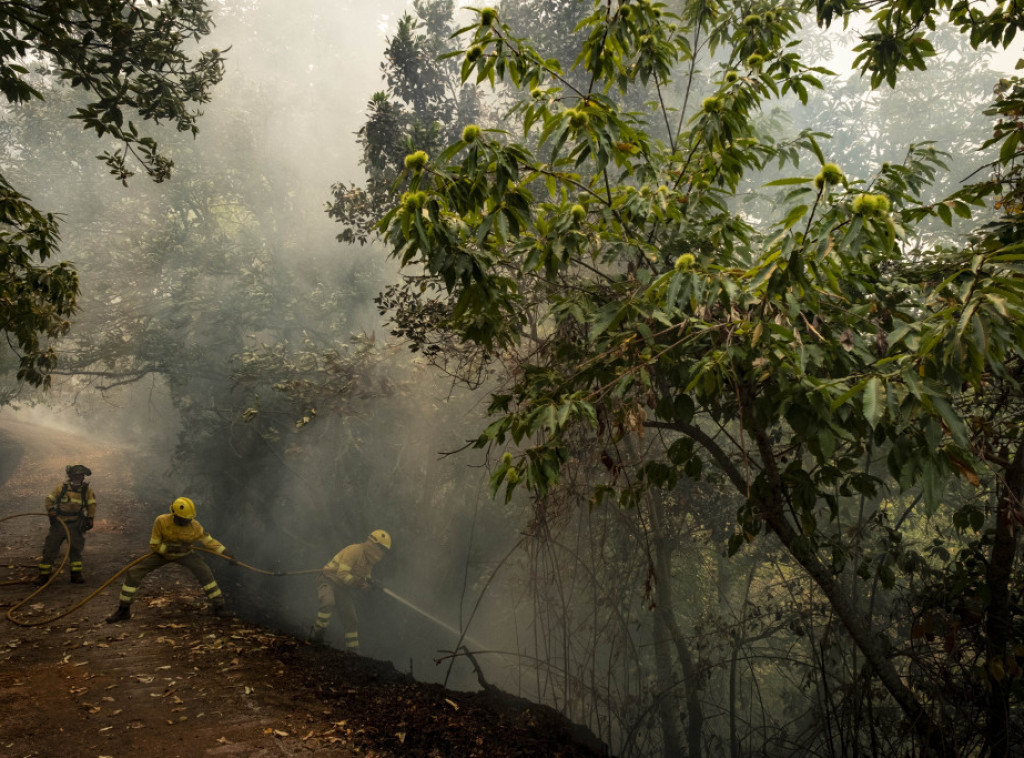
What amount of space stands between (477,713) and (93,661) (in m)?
3.32

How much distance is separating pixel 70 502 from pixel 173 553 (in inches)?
85.5

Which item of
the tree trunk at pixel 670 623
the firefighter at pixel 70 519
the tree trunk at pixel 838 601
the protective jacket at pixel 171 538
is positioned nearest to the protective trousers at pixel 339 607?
the protective jacket at pixel 171 538

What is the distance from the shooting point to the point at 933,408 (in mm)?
1932

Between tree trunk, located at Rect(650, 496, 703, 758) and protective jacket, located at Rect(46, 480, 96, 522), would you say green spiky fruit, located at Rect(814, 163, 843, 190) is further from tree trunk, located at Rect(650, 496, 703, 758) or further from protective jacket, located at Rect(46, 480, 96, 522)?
protective jacket, located at Rect(46, 480, 96, 522)

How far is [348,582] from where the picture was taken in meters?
8.53

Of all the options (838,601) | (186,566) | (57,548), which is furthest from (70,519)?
(838,601)

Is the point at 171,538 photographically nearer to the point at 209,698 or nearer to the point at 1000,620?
the point at 209,698

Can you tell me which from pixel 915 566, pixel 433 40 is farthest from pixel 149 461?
pixel 915 566

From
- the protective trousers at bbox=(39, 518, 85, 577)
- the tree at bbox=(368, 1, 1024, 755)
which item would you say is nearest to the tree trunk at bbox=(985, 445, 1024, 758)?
the tree at bbox=(368, 1, 1024, 755)

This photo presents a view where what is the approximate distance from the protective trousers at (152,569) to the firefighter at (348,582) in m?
1.86

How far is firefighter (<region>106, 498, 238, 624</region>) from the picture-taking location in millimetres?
6184

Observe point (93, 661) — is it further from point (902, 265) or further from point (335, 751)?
point (902, 265)

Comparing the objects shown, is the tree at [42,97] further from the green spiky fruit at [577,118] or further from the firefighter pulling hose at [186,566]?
the green spiky fruit at [577,118]

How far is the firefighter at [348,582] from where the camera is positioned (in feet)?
27.2
